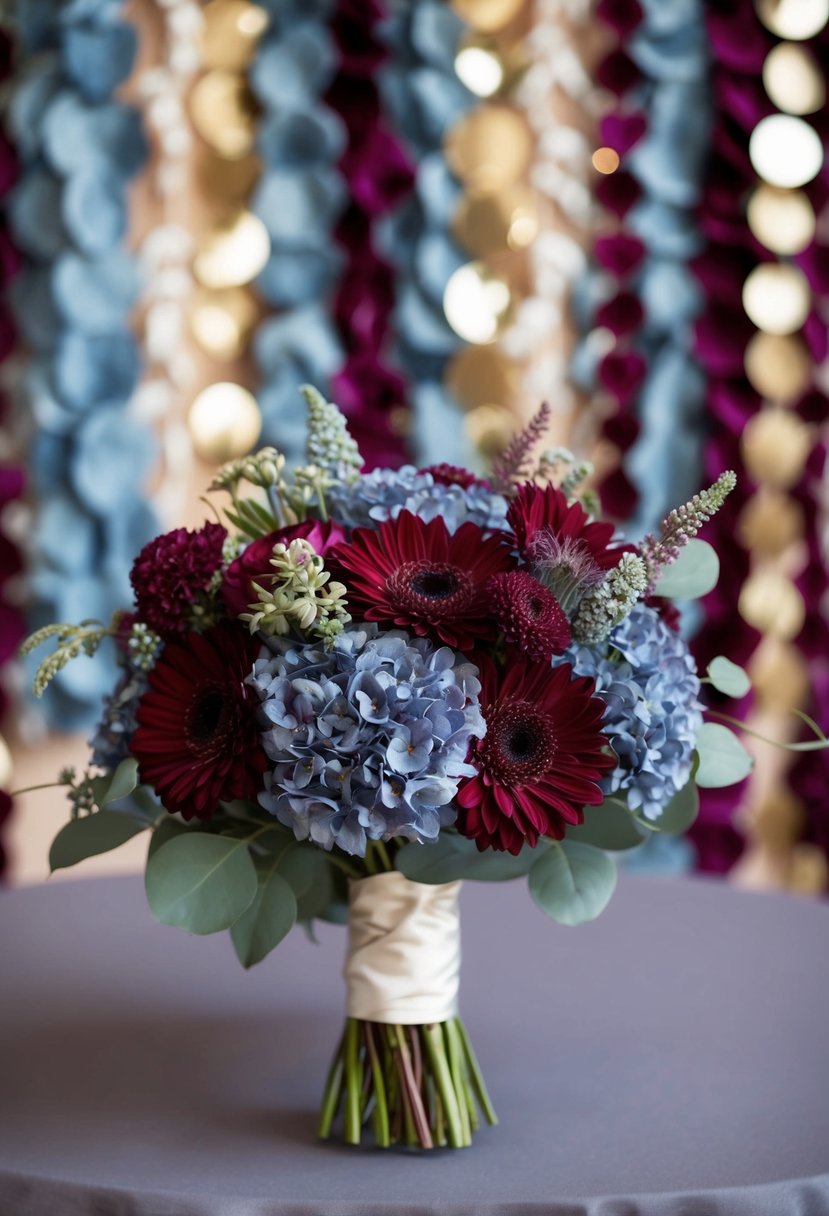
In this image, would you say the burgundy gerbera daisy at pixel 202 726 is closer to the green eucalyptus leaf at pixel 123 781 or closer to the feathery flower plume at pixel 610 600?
the green eucalyptus leaf at pixel 123 781

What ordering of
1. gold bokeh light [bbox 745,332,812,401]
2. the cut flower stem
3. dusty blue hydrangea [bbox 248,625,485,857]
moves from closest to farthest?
dusty blue hydrangea [bbox 248,625,485,857] → the cut flower stem → gold bokeh light [bbox 745,332,812,401]

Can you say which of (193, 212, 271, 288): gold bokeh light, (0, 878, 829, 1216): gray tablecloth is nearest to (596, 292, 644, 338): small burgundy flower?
(193, 212, 271, 288): gold bokeh light

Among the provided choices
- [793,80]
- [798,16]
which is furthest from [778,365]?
[798,16]

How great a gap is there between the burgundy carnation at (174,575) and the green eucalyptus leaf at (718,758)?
36cm

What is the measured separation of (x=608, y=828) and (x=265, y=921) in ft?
0.82

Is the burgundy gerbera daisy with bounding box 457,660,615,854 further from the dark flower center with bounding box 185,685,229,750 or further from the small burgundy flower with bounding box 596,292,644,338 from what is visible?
the small burgundy flower with bounding box 596,292,644,338

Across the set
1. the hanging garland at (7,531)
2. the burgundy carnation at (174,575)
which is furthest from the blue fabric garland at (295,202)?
the burgundy carnation at (174,575)

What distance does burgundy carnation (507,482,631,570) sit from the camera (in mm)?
854

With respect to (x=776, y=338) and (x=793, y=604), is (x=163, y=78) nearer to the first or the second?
(x=776, y=338)

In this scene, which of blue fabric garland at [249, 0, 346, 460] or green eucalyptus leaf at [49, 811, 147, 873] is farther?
blue fabric garland at [249, 0, 346, 460]

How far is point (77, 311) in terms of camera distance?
2344 millimetres

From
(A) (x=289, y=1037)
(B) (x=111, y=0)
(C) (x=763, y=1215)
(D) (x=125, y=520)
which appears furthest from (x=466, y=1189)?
(B) (x=111, y=0)

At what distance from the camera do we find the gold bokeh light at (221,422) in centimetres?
244

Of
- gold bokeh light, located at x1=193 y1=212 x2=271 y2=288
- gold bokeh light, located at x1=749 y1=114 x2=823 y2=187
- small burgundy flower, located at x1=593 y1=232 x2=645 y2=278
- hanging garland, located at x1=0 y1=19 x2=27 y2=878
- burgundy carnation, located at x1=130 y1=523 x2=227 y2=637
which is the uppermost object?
gold bokeh light, located at x1=749 y1=114 x2=823 y2=187
